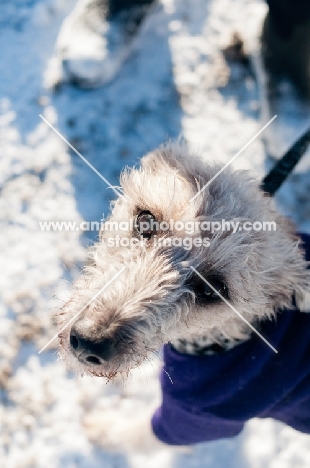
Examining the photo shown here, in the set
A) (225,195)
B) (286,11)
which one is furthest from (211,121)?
(225,195)

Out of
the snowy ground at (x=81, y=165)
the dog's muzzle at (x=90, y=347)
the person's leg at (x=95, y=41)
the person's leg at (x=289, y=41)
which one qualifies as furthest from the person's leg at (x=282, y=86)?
the dog's muzzle at (x=90, y=347)

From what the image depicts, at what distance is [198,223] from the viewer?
1.71m

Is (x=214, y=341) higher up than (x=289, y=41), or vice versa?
(x=289, y=41)

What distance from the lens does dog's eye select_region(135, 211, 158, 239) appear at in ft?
5.85

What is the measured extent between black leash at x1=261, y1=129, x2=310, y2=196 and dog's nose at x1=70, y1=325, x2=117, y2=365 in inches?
41.1

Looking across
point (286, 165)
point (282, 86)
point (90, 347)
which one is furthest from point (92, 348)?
point (282, 86)

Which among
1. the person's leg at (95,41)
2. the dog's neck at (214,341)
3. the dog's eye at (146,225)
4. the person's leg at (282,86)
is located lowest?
the dog's neck at (214,341)

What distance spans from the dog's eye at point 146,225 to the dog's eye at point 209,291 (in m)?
0.26

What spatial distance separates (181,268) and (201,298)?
5.6 inches

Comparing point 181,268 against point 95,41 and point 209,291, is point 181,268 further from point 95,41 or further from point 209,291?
point 95,41

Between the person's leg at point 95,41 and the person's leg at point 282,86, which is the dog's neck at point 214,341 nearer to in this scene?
the person's leg at point 282,86

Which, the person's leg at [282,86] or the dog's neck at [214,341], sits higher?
the person's leg at [282,86]

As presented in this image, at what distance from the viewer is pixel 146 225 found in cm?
179

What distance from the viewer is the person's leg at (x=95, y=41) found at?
317 cm
